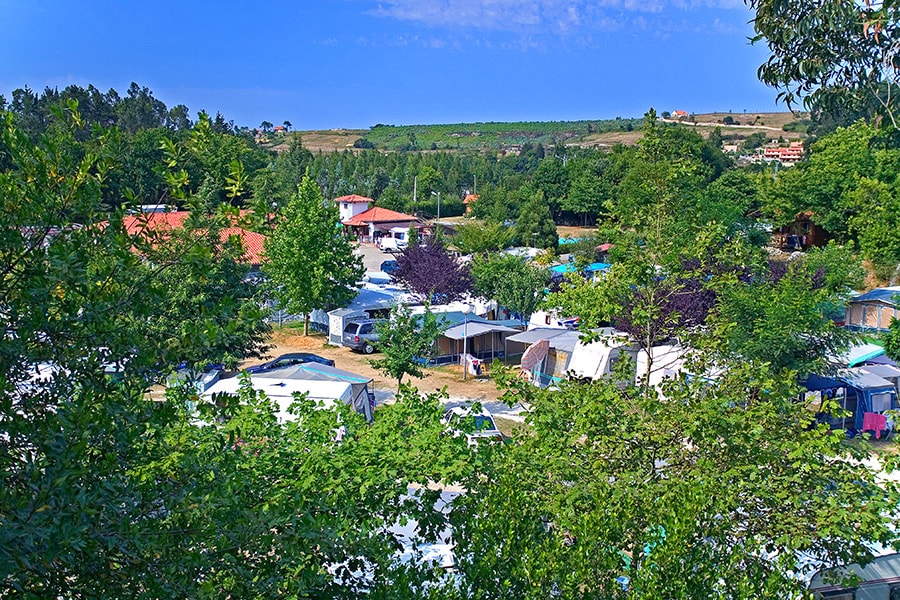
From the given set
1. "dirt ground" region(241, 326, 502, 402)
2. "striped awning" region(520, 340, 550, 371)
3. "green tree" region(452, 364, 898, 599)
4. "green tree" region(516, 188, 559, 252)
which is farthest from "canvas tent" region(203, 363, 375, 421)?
"green tree" region(516, 188, 559, 252)

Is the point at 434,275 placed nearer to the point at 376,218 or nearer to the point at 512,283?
the point at 512,283

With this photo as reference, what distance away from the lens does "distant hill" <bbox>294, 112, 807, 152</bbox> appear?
136625 millimetres

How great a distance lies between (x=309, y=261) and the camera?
83.4 feet

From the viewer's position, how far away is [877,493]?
6.39 metres

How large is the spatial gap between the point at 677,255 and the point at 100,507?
6.65 m

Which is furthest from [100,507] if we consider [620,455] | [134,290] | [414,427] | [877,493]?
[877,493]

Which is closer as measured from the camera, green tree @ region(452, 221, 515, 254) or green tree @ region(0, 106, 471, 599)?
green tree @ region(0, 106, 471, 599)

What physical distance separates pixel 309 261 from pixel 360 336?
3.34m

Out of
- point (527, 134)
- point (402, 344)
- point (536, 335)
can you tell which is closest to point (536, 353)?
point (536, 335)

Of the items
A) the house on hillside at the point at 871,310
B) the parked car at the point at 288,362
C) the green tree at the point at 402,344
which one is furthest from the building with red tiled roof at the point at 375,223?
the green tree at the point at 402,344

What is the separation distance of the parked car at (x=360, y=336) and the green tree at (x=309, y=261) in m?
1.71

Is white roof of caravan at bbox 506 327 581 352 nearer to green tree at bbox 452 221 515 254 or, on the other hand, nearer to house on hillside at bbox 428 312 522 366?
house on hillside at bbox 428 312 522 366

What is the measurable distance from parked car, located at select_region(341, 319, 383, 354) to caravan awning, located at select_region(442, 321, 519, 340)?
8.53ft

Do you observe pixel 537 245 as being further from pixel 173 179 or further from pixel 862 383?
pixel 173 179
